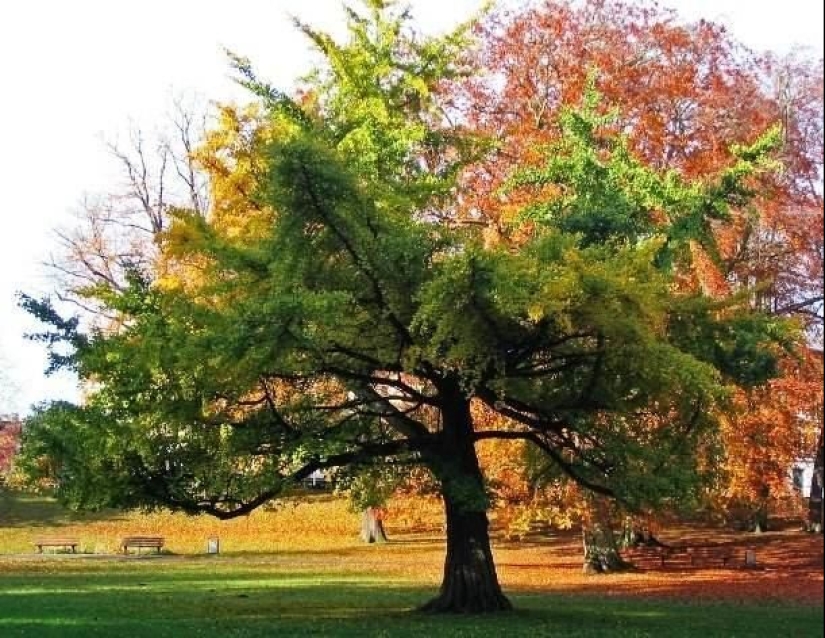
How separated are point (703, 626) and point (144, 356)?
9.41 m

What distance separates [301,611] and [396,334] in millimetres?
5425

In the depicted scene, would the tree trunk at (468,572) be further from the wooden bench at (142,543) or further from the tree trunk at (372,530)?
the tree trunk at (372,530)

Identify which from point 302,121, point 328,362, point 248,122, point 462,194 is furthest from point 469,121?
point 328,362

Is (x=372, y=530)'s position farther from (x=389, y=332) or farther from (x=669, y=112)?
(x=389, y=332)

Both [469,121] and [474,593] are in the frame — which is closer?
[474,593]

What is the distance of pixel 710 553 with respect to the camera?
4106 centimetres

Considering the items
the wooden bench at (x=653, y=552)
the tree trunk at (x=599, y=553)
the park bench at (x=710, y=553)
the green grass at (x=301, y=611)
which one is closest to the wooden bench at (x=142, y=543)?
the green grass at (x=301, y=611)

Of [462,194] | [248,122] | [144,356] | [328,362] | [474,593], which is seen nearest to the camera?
[144,356]

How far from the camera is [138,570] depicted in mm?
35250

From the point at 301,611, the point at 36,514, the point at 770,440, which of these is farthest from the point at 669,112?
the point at 36,514

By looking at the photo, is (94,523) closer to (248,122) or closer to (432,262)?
(248,122)

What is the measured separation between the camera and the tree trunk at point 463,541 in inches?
843

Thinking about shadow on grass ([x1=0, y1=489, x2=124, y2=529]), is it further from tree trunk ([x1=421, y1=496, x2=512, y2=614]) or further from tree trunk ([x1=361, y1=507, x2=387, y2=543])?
tree trunk ([x1=421, y1=496, x2=512, y2=614])

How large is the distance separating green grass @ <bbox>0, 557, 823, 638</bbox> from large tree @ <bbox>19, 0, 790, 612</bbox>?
1.90m
